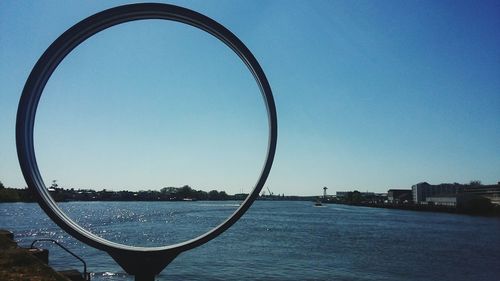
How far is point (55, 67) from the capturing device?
702 centimetres

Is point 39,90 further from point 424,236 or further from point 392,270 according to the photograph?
point 424,236

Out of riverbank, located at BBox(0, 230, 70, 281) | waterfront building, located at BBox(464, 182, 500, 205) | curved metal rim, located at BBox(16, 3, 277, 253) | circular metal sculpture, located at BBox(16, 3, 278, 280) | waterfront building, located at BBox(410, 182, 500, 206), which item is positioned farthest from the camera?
waterfront building, located at BBox(410, 182, 500, 206)

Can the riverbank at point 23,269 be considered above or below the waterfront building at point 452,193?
below

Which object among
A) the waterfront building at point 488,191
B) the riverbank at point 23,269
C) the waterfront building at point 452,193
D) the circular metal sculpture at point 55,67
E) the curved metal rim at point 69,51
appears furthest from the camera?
the waterfront building at point 452,193

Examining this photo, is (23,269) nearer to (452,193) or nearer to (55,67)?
(55,67)

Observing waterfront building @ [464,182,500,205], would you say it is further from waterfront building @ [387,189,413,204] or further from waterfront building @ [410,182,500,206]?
waterfront building @ [387,189,413,204]

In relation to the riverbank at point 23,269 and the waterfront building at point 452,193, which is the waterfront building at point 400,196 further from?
the riverbank at point 23,269

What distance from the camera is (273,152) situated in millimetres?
6969

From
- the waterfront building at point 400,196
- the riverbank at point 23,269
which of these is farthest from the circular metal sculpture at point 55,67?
the waterfront building at point 400,196

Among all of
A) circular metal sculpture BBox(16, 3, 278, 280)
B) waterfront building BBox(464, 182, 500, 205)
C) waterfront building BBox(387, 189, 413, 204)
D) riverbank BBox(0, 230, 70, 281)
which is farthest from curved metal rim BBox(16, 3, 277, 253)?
waterfront building BBox(387, 189, 413, 204)

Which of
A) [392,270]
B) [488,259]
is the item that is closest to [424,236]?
[488,259]

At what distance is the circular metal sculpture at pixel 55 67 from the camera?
6367mm

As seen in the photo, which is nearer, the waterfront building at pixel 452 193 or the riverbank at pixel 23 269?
the riverbank at pixel 23 269

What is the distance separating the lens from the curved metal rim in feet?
21.8
